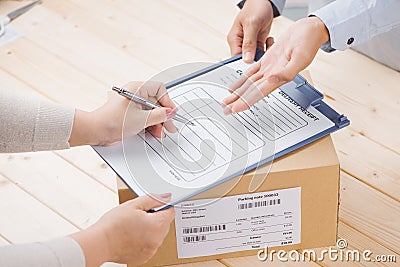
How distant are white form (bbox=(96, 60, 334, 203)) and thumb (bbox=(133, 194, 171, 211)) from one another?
11 mm

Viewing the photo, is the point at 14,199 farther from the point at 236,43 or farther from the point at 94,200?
the point at 236,43

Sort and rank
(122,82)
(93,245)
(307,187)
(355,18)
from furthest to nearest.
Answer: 1. (122,82)
2. (355,18)
3. (307,187)
4. (93,245)

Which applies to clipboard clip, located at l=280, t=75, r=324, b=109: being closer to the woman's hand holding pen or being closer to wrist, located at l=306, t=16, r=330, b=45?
wrist, located at l=306, t=16, r=330, b=45

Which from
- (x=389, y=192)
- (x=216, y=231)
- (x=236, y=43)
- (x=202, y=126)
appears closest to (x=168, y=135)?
(x=202, y=126)

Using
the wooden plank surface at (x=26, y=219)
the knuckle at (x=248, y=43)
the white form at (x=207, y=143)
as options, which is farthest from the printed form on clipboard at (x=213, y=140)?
the wooden plank surface at (x=26, y=219)

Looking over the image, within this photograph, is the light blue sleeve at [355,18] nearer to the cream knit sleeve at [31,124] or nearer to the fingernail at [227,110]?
the fingernail at [227,110]

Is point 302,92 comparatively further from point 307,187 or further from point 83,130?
point 83,130

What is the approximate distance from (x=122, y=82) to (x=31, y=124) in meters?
0.47

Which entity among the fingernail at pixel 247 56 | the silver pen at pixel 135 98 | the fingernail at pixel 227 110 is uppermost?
the fingernail at pixel 247 56

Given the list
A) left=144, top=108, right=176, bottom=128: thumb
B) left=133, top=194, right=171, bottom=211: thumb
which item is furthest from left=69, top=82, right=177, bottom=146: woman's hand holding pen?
left=133, top=194, right=171, bottom=211: thumb

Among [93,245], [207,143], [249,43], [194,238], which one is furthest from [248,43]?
[93,245]

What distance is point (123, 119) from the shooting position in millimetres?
1139

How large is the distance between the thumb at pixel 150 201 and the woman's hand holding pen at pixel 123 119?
12cm

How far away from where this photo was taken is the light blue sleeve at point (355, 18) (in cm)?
119
